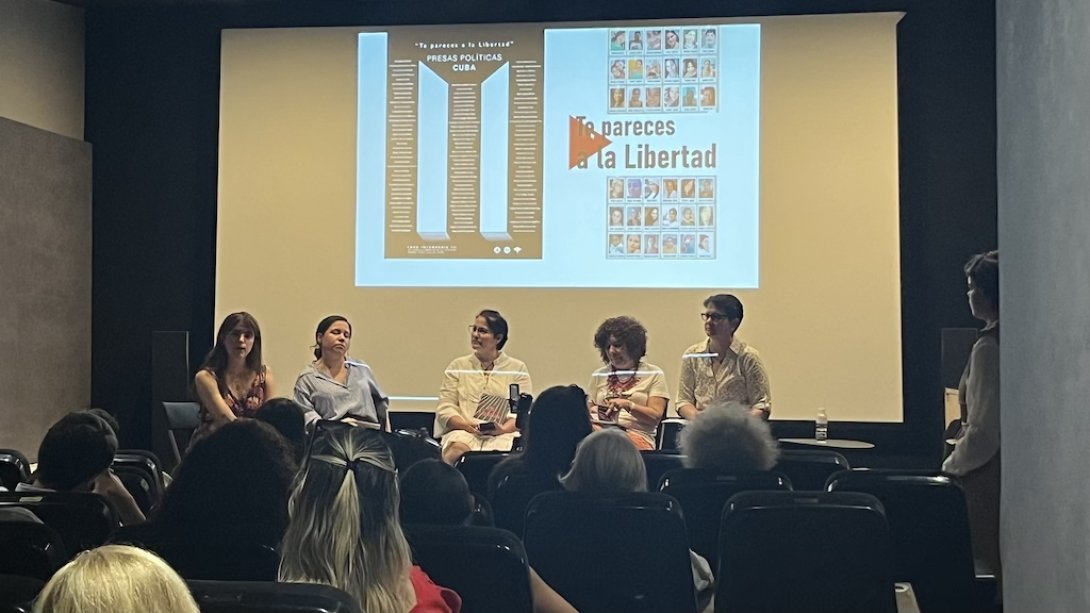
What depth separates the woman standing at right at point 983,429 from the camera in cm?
432

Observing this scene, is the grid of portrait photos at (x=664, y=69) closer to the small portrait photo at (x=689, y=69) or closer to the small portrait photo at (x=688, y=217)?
the small portrait photo at (x=689, y=69)

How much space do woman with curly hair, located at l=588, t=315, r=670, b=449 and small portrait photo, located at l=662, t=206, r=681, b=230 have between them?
1.03 meters

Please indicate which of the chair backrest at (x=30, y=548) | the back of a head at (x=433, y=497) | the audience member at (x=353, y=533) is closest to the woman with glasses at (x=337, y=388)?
the back of a head at (x=433, y=497)

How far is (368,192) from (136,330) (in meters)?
2.14

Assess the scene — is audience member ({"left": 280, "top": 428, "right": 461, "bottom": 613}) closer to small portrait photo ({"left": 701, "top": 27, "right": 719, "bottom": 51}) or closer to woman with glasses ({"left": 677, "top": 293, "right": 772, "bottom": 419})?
woman with glasses ({"left": 677, "top": 293, "right": 772, "bottom": 419})

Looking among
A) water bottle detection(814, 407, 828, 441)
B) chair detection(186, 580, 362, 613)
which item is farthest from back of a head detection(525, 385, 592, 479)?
water bottle detection(814, 407, 828, 441)

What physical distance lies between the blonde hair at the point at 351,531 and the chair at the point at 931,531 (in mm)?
1624

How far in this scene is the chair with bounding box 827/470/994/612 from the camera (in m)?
3.43

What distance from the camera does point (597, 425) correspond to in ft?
22.3

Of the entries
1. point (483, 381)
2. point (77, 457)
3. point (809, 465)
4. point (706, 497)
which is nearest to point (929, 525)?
point (706, 497)

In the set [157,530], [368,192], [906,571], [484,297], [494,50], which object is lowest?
[906,571]

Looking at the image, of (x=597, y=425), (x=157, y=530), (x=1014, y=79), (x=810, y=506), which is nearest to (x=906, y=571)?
(x=810, y=506)

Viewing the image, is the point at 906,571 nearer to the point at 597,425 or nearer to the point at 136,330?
the point at 597,425

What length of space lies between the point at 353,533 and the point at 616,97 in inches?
227
